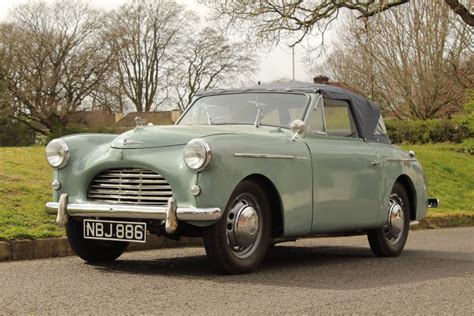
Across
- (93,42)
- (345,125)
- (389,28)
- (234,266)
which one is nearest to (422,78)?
(389,28)

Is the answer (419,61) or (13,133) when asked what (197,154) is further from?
(13,133)

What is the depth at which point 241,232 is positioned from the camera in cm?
661

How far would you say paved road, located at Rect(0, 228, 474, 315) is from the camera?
17.0 ft

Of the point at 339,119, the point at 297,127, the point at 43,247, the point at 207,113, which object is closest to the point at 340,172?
the point at 297,127

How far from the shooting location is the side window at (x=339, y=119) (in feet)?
27.3

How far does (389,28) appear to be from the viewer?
124ft

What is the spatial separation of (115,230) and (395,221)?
11.6ft

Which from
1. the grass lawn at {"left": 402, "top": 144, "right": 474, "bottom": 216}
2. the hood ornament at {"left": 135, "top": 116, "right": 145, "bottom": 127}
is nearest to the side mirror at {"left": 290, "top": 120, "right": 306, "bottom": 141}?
the hood ornament at {"left": 135, "top": 116, "right": 145, "bottom": 127}

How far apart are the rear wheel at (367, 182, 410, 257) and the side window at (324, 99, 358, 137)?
0.85 metres

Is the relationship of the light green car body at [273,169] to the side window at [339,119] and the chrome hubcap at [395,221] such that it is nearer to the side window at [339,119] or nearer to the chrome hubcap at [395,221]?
the side window at [339,119]

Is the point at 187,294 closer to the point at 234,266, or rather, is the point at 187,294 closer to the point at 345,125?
the point at 234,266

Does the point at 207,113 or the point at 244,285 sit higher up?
the point at 207,113

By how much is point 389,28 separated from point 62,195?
3281 cm

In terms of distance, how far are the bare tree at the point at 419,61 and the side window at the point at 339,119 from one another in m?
26.9
